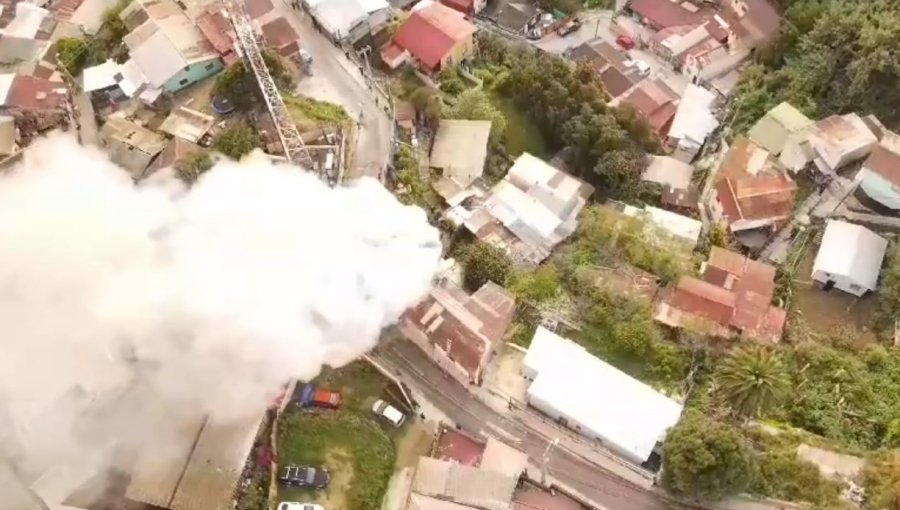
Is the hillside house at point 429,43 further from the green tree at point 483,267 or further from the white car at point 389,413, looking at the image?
the white car at point 389,413

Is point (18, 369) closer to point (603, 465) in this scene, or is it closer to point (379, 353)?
point (379, 353)

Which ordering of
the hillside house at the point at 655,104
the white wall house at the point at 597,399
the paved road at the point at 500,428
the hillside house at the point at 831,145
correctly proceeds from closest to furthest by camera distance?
Result: 1. the paved road at the point at 500,428
2. the white wall house at the point at 597,399
3. the hillside house at the point at 831,145
4. the hillside house at the point at 655,104

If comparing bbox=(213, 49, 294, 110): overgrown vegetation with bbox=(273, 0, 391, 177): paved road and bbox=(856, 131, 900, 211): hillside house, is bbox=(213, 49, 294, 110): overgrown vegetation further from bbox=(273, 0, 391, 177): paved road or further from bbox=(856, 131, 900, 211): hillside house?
bbox=(856, 131, 900, 211): hillside house

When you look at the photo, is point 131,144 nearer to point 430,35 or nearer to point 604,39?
point 430,35

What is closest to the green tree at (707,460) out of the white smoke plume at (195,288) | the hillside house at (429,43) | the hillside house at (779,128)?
the white smoke plume at (195,288)

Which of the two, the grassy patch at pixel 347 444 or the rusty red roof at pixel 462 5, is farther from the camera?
the rusty red roof at pixel 462 5

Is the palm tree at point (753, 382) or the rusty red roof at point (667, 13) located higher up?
A: the palm tree at point (753, 382)

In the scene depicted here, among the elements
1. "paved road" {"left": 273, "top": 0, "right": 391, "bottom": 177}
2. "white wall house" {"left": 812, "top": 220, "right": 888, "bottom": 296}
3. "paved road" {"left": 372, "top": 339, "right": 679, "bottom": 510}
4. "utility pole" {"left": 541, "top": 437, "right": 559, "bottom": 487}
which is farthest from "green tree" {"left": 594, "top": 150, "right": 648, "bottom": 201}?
"utility pole" {"left": 541, "top": 437, "right": 559, "bottom": 487}
